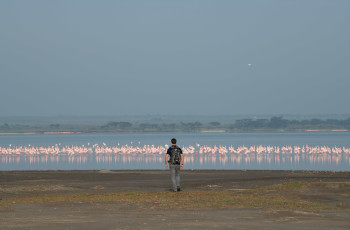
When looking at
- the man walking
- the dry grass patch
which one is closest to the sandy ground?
the dry grass patch

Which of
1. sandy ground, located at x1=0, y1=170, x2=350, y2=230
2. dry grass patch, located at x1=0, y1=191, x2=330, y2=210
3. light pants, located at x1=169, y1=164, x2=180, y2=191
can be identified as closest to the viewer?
sandy ground, located at x1=0, y1=170, x2=350, y2=230

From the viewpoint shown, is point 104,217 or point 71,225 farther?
point 104,217

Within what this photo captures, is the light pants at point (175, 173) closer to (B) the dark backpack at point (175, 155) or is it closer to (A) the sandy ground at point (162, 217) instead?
(B) the dark backpack at point (175, 155)

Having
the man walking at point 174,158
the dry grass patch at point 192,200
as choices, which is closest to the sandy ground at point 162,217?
the dry grass patch at point 192,200

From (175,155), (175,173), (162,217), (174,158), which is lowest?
(162,217)

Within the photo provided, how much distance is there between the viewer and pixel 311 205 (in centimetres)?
2183

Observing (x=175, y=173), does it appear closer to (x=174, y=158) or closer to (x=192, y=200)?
(x=174, y=158)

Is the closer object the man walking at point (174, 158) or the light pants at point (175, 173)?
the man walking at point (174, 158)

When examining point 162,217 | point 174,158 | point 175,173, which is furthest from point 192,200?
point 162,217

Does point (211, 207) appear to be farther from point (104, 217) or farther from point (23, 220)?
point (23, 220)

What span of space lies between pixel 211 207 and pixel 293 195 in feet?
14.0

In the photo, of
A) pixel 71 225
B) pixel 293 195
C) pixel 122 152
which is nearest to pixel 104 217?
pixel 71 225

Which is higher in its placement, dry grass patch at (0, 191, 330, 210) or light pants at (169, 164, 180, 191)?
light pants at (169, 164, 180, 191)

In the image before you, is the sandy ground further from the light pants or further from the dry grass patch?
the light pants
